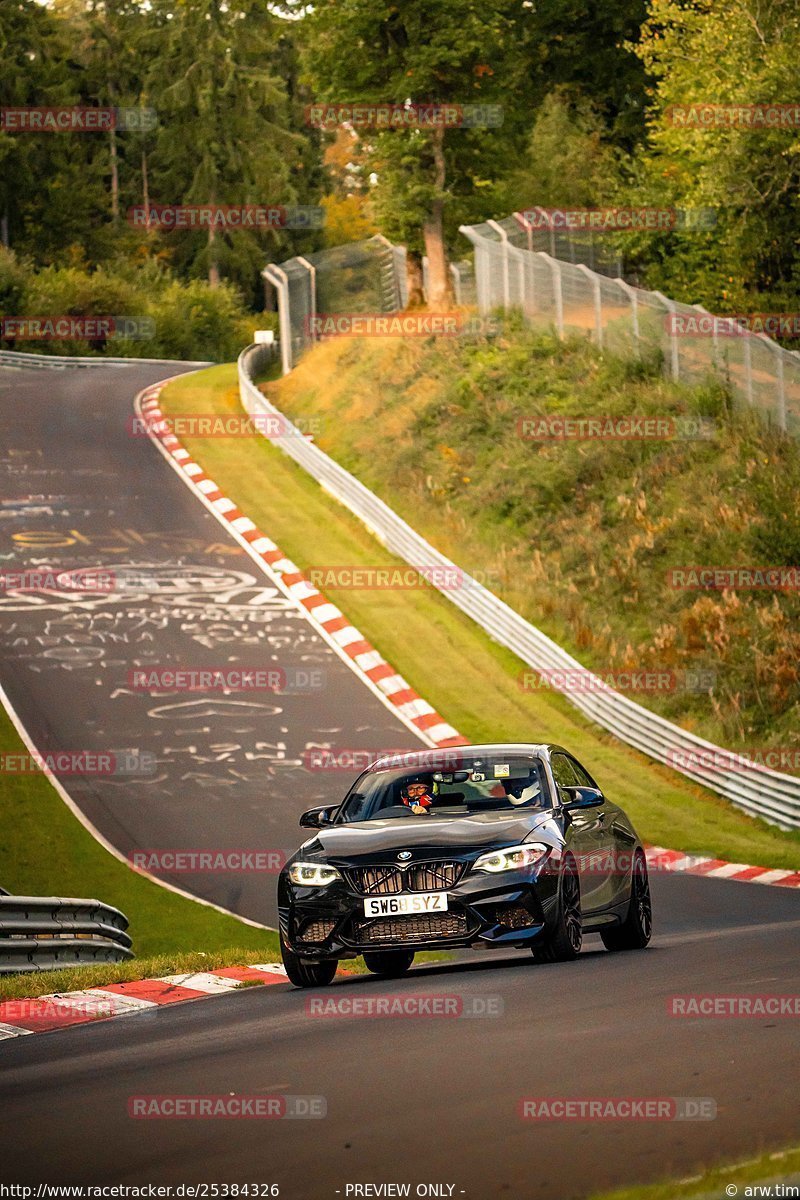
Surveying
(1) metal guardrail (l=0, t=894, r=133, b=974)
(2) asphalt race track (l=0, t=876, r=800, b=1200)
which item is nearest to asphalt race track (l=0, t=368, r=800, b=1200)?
(2) asphalt race track (l=0, t=876, r=800, b=1200)

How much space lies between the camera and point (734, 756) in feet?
75.5

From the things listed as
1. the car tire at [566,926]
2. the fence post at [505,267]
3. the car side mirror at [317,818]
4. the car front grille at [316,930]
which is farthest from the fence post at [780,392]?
the car front grille at [316,930]

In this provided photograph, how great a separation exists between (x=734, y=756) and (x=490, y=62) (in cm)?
2836

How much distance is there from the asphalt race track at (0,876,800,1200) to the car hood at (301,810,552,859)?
82cm

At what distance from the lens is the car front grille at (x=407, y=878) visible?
34.5ft

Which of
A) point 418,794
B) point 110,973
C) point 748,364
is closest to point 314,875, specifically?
point 418,794

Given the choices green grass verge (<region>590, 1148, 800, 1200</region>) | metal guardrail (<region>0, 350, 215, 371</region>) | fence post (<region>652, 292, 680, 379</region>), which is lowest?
metal guardrail (<region>0, 350, 215, 371</region>)

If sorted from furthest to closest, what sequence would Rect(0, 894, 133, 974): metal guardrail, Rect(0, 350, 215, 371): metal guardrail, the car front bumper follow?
Rect(0, 350, 215, 371): metal guardrail < Rect(0, 894, 133, 974): metal guardrail < the car front bumper

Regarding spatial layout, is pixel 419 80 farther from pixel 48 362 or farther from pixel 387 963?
pixel 387 963

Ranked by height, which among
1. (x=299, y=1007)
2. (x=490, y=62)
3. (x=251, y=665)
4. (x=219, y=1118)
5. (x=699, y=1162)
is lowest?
(x=251, y=665)

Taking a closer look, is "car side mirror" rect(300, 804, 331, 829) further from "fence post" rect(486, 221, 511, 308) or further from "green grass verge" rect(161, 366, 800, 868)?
"fence post" rect(486, 221, 511, 308)

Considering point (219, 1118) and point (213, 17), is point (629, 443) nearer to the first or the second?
point (219, 1118)

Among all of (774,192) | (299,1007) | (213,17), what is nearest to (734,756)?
(299,1007)

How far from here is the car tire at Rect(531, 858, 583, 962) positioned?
35.4 ft
